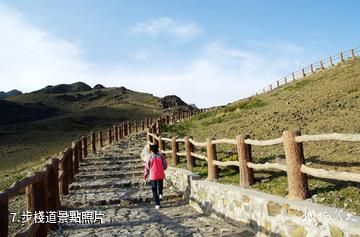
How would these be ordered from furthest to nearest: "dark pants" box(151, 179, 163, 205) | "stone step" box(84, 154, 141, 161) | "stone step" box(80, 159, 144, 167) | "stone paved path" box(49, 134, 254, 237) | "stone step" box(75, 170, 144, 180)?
1. "stone step" box(84, 154, 141, 161)
2. "stone step" box(80, 159, 144, 167)
3. "stone step" box(75, 170, 144, 180)
4. "dark pants" box(151, 179, 163, 205)
5. "stone paved path" box(49, 134, 254, 237)

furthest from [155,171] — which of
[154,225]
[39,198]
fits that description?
[39,198]

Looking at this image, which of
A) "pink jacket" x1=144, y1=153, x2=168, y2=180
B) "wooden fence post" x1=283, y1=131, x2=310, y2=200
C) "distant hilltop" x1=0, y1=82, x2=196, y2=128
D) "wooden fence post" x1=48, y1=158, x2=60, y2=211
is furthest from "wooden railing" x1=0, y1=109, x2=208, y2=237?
"distant hilltop" x1=0, y1=82, x2=196, y2=128

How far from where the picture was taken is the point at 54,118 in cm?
7738

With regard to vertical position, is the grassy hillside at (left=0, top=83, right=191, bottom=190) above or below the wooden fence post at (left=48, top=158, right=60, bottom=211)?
above

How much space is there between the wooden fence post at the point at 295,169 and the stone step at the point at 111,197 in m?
6.04

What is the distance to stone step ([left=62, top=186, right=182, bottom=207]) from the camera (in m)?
12.0

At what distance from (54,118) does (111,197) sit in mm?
68413

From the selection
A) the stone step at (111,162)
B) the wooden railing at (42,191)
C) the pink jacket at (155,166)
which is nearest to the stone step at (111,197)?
the wooden railing at (42,191)

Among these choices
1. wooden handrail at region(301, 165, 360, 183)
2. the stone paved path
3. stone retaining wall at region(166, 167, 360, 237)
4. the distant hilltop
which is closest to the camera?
stone retaining wall at region(166, 167, 360, 237)

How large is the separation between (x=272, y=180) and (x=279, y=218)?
2.31 m

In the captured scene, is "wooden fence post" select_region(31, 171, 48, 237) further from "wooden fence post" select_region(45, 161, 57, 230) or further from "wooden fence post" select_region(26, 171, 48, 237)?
"wooden fence post" select_region(45, 161, 57, 230)

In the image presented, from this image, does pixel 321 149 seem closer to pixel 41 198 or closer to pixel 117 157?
pixel 41 198

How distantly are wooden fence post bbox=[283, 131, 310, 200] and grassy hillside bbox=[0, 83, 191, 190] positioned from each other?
48.9ft

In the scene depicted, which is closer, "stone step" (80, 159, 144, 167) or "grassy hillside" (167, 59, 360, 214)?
"grassy hillside" (167, 59, 360, 214)
